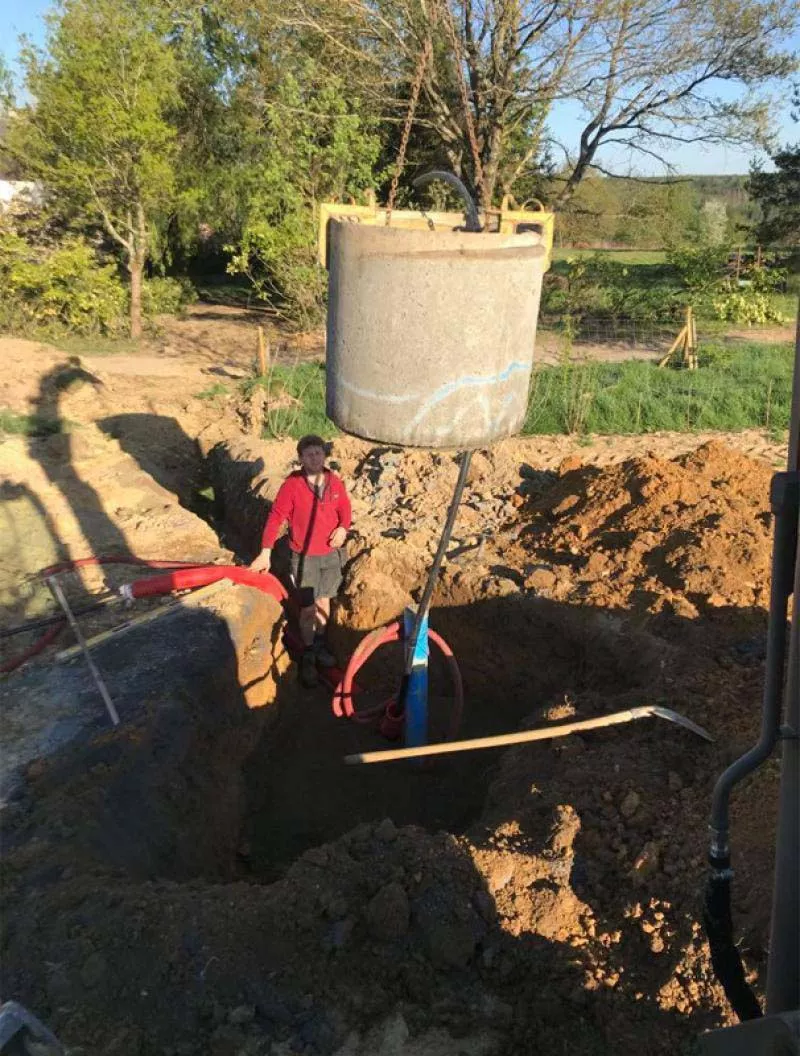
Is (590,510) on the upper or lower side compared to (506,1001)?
upper

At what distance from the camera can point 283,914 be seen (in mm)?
3029

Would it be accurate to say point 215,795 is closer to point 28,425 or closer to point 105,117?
point 28,425

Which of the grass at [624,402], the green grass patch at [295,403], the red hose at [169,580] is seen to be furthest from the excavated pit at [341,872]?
the grass at [624,402]

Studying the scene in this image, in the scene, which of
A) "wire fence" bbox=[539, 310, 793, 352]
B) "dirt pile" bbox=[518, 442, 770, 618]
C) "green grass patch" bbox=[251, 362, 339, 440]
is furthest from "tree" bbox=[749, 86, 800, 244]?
"dirt pile" bbox=[518, 442, 770, 618]

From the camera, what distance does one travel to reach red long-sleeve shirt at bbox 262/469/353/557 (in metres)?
5.53

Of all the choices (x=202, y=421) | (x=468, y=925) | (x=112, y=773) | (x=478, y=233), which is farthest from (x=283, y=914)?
(x=202, y=421)

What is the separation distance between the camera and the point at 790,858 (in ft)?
5.85

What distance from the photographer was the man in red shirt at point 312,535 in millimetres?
5504

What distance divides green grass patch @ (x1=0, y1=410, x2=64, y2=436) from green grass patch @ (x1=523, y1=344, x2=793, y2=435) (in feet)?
19.6

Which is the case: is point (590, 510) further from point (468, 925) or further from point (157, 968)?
point (157, 968)

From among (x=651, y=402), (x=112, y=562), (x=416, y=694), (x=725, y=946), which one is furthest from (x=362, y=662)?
(x=651, y=402)

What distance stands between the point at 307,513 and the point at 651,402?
6.91 meters

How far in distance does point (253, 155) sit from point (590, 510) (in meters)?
17.3

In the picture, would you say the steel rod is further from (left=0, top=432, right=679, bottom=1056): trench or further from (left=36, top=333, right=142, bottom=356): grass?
(left=36, top=333, right=142, bottom=356): grass
